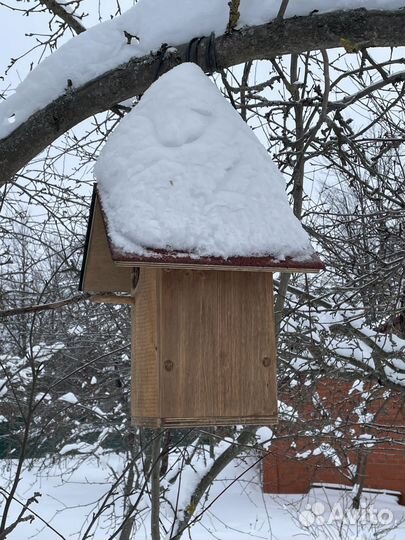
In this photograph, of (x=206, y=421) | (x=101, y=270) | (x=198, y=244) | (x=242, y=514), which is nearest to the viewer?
(x=198, y=244)

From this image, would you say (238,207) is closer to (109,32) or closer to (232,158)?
(232,158)

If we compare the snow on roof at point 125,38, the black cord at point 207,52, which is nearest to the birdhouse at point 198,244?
the black cord at point 207,52

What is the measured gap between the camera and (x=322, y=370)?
5051 mm

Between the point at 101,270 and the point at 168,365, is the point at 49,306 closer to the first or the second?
the point at 101,270

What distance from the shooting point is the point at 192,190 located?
5.41 feet

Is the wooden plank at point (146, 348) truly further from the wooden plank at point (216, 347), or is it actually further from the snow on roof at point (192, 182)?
the snow on roof at point (192, 182)

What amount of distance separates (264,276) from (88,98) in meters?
0.74

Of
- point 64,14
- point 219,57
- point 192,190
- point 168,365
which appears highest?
point 64,14

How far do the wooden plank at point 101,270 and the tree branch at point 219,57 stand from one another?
0.32m

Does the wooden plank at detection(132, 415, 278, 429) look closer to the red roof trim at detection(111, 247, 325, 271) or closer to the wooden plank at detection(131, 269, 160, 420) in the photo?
the wooden plank at detection(131, 269, 160, 420)

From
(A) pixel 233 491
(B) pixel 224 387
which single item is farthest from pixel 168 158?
(A) pixel 233 491

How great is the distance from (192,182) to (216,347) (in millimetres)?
423

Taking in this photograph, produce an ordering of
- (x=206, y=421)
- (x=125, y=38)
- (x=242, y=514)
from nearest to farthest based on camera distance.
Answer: (x=206, y=421), (x=125, y=38), (x=242, y=514)

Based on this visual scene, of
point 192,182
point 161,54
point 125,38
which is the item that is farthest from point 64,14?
point 192,182
